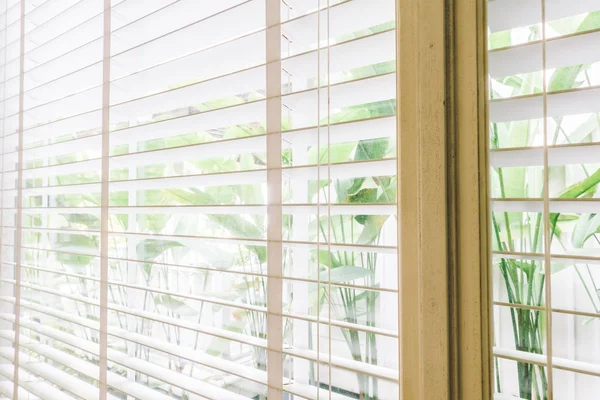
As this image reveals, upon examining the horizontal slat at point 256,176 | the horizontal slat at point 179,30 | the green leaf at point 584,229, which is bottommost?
the green leaf at point 584,229

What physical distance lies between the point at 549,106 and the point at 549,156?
55mm

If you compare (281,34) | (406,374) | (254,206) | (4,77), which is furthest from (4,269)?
(406,374)

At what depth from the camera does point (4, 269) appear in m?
1.38

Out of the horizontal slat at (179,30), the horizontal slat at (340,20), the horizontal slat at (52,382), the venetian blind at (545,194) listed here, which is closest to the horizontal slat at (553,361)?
the venetian blind at (545,194)

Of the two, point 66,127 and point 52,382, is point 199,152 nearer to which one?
point 66,127

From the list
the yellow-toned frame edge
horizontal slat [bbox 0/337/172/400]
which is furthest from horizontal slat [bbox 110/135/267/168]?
horizontal slat [bbox 0/337/172/400]

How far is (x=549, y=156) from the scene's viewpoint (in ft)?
1.46

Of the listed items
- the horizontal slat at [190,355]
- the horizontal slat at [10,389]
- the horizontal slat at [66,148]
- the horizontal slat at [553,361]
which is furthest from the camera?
the horizontal slat at [10,389]

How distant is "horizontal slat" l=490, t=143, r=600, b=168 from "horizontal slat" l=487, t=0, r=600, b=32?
15 cm

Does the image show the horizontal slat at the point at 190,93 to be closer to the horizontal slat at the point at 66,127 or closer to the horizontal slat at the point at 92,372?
the horizontal slat at the point at 66,127

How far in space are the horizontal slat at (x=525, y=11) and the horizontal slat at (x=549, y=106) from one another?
0.29 feet

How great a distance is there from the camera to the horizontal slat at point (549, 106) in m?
0.43

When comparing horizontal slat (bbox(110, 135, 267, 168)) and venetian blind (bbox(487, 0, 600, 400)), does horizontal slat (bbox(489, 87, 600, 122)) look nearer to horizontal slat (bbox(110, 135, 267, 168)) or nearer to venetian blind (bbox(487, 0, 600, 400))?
venetian blind (bbox(487, 0, 600, 400))

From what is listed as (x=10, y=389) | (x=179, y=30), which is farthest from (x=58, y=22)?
(x=10, y=389)
